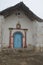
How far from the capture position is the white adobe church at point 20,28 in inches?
821

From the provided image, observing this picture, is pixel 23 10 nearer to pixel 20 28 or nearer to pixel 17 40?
pixel 20 28

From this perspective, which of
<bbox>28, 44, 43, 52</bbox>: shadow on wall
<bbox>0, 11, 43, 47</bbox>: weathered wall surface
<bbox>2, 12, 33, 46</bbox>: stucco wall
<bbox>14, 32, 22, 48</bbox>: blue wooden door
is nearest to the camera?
<bbox>28, 44, 43, 52</bbox>: shadow on wall

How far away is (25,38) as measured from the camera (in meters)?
21.6

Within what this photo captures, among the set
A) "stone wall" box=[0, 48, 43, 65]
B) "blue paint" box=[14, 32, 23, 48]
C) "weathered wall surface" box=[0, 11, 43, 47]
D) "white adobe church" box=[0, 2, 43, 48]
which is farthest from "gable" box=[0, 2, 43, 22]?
"stone wall" box=[0, 48, 43, 65]

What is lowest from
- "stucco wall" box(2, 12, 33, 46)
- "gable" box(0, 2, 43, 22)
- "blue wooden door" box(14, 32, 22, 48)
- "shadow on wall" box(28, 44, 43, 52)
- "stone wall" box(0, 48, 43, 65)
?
"stone wall" box(0, 48, 43, 65)

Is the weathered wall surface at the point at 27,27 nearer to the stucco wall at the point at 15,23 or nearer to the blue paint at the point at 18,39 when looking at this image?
the stucco wall at the point at 15,23

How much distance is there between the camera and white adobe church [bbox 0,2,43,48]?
68.4ft

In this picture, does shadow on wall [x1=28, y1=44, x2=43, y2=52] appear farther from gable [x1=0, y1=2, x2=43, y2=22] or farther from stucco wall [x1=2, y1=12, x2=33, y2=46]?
gable [x1=0, y1=2, x2=43, y2=22]

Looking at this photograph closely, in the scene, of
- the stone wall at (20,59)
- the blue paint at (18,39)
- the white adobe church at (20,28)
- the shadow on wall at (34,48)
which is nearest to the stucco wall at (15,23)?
the white adobe church at (20,28)

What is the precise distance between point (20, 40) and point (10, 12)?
3327mm

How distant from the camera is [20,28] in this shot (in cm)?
2159

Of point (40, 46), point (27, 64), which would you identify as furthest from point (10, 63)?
point (40, 46)

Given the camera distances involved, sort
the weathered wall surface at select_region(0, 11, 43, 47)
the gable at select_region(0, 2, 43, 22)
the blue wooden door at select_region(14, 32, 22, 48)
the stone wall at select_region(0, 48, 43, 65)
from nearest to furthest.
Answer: the stone wall at select_region(0, 48, 43, 65) < the gable at select_region(0, 2, 43, 22) < the weathered wall surface at select_region(0, 11, 43, 47) < the blue wooden door at select_region(14, 32, 22, 48)

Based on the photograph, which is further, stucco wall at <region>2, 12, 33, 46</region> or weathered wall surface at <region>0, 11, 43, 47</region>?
stucco wall at <region>2, 12, 33, 46</region>
